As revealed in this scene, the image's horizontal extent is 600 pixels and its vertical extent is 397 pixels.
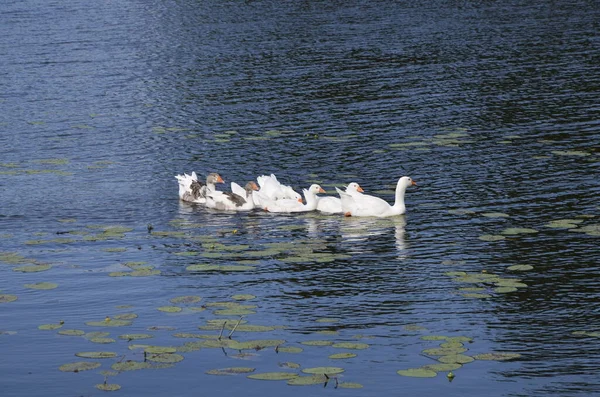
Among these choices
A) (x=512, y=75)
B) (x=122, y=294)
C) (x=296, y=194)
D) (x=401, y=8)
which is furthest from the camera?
(x=401, y=8)

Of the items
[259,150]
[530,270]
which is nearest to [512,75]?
[259,150]

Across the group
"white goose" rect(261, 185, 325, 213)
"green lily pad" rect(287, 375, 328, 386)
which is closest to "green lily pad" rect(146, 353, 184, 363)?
"green lily pad" rect(287, 375, 328, 386)

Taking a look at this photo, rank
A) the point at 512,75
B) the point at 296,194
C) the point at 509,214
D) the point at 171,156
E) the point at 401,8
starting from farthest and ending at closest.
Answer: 1. the point at 401,8
2. the point at 512,75
3. the point at 171,156
4. the point at 296,194
5. the point at 509,214

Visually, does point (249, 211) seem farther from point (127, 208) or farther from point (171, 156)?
point (171, 156)

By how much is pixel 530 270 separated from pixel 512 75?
24.0m

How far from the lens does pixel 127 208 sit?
2578 centimetres

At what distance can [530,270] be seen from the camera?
810 inches

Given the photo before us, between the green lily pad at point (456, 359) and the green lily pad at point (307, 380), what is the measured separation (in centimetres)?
182

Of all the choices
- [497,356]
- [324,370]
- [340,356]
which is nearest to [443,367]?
[497,356]

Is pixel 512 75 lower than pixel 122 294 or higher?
higher

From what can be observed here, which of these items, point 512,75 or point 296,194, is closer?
A: point 296,194

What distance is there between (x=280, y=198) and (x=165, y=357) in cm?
1035

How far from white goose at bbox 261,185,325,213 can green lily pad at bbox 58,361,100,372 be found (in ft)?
33.5

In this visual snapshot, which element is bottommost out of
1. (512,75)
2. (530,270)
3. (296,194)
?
(530,270)
